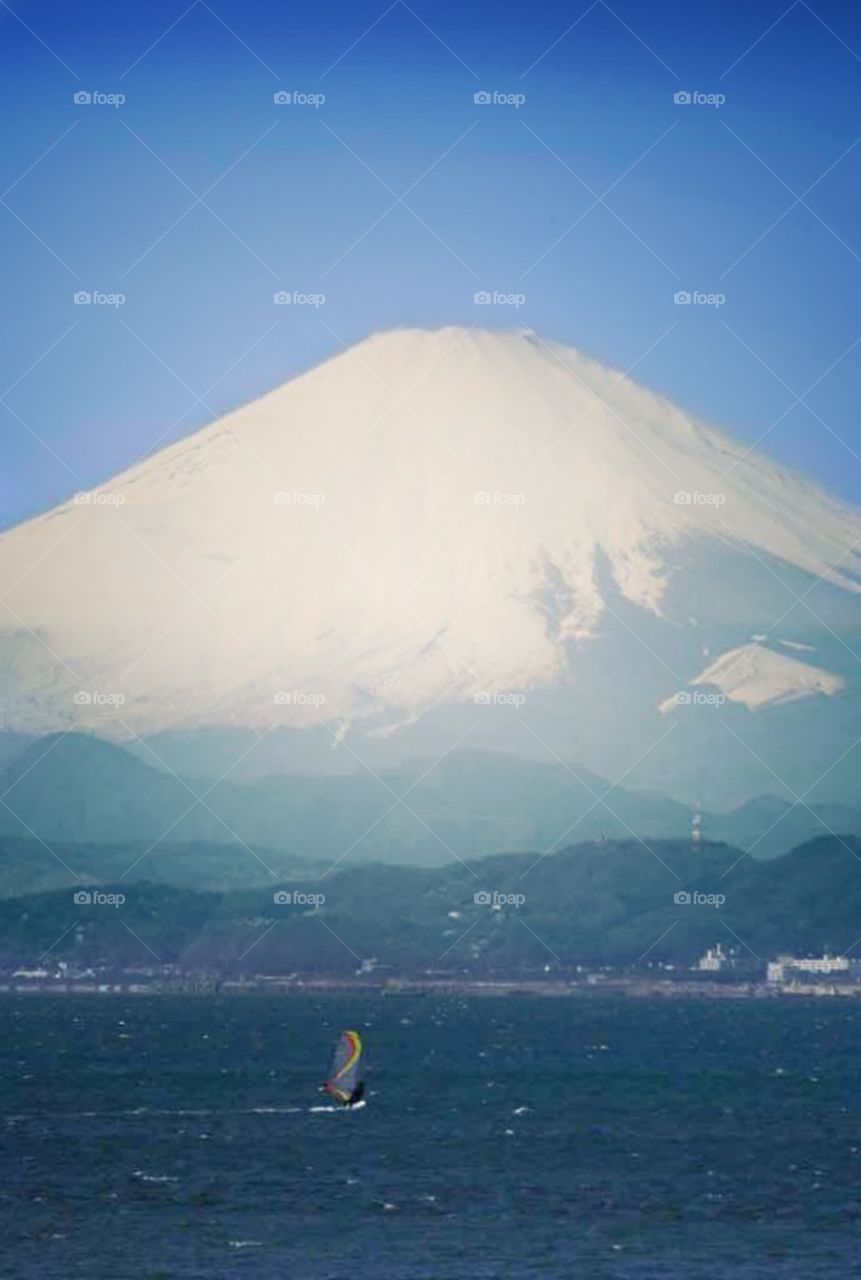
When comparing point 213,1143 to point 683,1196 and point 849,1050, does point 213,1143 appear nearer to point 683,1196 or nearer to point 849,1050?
point 683,1196

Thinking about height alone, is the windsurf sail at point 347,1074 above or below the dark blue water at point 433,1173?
above

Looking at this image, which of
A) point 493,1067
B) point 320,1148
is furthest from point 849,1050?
point 320,1148

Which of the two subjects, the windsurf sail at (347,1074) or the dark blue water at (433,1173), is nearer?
the dark blue water at (433,1173)

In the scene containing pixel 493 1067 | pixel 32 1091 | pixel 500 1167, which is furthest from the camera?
pixel 493 1067

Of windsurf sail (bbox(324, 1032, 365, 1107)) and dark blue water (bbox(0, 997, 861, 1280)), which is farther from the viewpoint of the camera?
windsurf sail (bbox(324, 1032, 365, 1107))

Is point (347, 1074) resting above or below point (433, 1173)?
above
